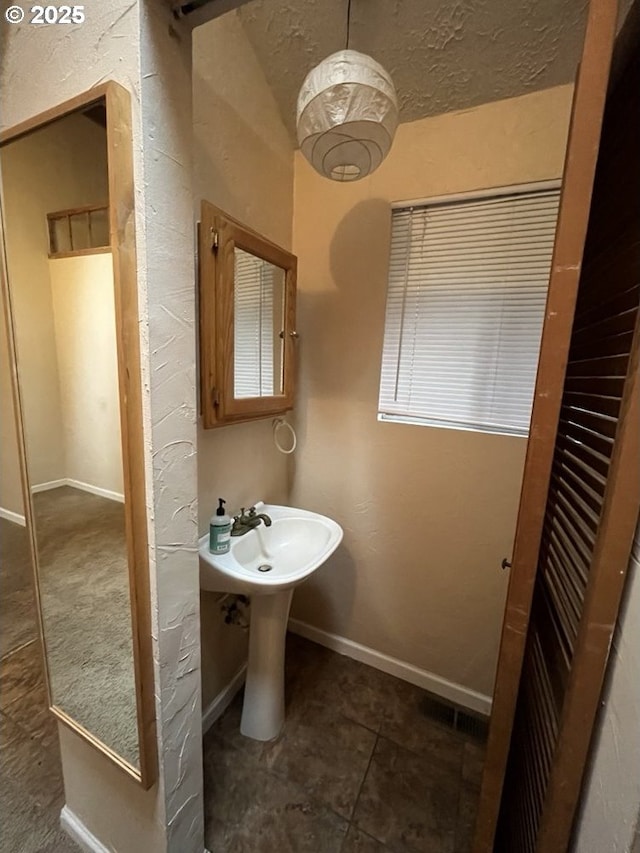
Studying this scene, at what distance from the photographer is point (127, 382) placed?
0.69 metres

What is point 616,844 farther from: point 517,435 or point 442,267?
point 442,267

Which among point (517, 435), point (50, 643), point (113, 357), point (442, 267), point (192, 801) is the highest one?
point (442, 267)

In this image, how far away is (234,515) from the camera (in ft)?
4.58

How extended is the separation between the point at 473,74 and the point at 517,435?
1.25 m

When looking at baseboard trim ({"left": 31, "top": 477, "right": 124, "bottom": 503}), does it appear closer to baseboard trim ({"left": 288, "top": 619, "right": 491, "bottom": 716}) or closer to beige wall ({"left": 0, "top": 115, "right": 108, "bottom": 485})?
beige wall ({"left": 0, "top": 115, "right": 108, "bottom": 485})

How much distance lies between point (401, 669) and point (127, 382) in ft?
5.72

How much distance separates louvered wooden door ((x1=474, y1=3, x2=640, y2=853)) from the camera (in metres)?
0.45

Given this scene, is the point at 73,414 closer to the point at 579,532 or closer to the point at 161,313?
the point at 161,313

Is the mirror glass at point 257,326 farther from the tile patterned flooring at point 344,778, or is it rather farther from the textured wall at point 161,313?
the tile patterned flooring at point 344,778

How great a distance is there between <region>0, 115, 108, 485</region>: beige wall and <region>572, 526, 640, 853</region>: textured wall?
3.69 feet

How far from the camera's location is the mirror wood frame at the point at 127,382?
2.06 ft

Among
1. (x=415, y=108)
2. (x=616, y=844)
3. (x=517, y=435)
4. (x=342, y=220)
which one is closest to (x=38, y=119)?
(x=342, y=220)

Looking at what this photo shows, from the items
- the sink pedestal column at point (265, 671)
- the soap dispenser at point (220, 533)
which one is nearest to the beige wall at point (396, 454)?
the sink pedestal column at point (265, 671)

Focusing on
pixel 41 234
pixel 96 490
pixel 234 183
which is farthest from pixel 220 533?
pixel 234 183
